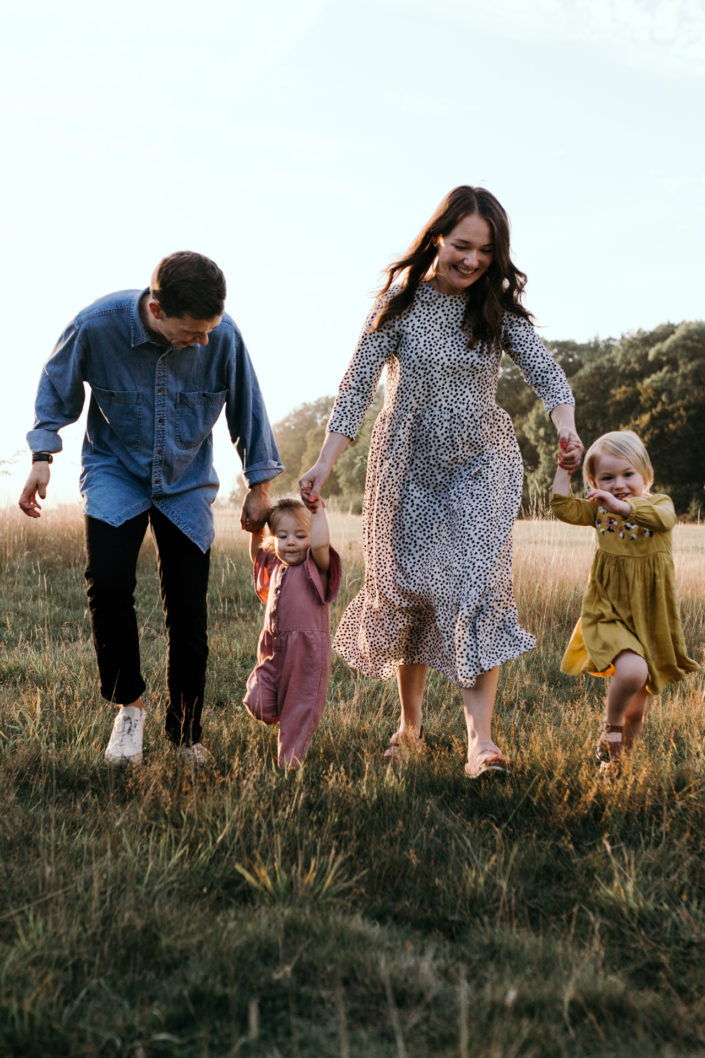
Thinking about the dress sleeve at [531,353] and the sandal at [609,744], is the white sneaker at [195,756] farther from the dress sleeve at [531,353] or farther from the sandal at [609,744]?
the dress sleeve at [531,353]

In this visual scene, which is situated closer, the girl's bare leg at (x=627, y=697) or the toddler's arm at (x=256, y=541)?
the girl's bare leg at (x=627, y=697)

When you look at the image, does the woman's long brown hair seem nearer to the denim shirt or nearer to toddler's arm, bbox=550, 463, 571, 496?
toddler's arm, bbox=550, 463, 571, 496

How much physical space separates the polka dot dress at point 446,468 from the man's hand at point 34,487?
113 cm

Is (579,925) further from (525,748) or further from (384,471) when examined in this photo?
(384,471)

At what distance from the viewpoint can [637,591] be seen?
373cm

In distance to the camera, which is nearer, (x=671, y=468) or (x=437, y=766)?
(x=437, y=766)

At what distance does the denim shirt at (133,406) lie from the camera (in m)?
3.68

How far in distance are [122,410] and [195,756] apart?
4.53 feet

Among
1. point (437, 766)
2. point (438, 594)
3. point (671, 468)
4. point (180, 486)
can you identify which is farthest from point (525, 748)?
point (671, 468)

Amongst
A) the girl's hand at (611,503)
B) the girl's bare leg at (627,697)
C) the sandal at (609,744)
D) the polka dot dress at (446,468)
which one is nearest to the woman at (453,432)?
the polka dot dress at (446,468)

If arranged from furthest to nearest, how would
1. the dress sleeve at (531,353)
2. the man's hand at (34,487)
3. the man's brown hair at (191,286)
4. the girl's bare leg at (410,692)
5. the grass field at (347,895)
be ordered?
the girl's bare leg at (410,692)
the dress sleeve at (531,353)
the man's hand at (34,487)
the man's brown hair at (191,286)
the grass field at (347,895)

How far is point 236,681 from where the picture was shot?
17.5 feet

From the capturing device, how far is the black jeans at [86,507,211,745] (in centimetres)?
363

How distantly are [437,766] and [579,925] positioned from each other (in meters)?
1.12
